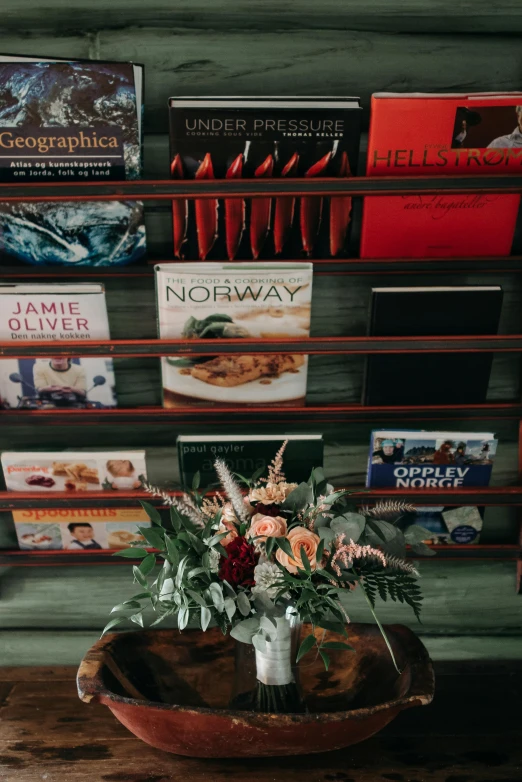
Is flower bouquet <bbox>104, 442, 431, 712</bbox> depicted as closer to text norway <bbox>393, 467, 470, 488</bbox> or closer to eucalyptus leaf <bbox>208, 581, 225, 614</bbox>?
eucalyptus leaf <bbox>208, 581, 225, 614</bbox>

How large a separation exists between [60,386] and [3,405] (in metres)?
0.14

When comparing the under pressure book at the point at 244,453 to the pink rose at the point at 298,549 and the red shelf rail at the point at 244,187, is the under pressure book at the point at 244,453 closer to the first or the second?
the pink rose at the point at 298,549

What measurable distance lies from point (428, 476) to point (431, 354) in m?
0.27

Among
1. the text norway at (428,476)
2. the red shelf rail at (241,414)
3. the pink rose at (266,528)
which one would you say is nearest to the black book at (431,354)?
the red shelf rail at (241,414)

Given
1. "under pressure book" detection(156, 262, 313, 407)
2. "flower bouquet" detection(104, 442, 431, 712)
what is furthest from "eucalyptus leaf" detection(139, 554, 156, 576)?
"under pressure book" detection(156, 262, 313, 407)

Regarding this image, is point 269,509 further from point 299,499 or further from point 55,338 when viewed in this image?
point 55,338

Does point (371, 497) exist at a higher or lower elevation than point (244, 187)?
lower

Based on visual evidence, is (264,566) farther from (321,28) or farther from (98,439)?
(321,28)

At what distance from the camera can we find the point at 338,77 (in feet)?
3.97

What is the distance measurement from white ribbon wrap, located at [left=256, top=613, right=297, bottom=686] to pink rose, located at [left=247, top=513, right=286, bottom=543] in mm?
169

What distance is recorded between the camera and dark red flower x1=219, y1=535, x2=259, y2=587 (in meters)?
1.03

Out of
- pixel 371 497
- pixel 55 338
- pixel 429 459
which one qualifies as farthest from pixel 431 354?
pixel 55 338

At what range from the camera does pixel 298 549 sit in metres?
1.00

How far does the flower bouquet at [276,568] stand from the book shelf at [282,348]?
0.24 metres
